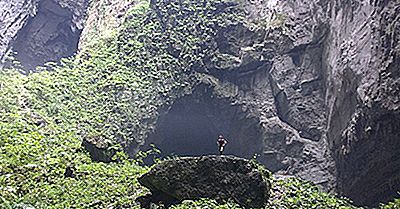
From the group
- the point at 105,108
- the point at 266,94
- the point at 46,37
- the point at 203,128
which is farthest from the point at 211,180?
the point at 46,37

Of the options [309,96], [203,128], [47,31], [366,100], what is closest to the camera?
[366,100]

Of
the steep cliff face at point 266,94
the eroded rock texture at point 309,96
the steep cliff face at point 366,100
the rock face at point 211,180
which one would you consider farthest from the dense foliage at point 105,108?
the steep cliff face at point 366,100

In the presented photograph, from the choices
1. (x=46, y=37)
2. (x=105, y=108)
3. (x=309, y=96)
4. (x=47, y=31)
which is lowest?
(x=105, y=108)

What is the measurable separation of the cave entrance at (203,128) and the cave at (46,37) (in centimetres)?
1091

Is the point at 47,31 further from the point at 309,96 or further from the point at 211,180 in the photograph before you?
the point at 211,180

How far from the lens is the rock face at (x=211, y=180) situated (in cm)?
823

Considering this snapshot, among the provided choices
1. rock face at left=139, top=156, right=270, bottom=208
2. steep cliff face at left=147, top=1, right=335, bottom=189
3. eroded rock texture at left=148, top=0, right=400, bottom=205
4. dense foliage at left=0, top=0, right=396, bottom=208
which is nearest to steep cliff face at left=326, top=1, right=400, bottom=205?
eroded rock texture at left=148, top=0, right=400, bottom=205

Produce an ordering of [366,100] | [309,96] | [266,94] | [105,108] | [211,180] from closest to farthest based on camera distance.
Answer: [211,180], [366,100], [105,108], [309,96], [266,94]

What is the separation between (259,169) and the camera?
28.5 ft

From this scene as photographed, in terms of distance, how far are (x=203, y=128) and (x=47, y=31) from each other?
40.8 feet

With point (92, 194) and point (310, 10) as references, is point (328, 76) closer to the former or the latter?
point (310, 10)

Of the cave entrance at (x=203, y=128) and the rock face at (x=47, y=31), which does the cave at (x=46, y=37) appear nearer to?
the rock face at (x=47, y=31)

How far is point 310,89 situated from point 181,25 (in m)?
6.17

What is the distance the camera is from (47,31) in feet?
78.1
